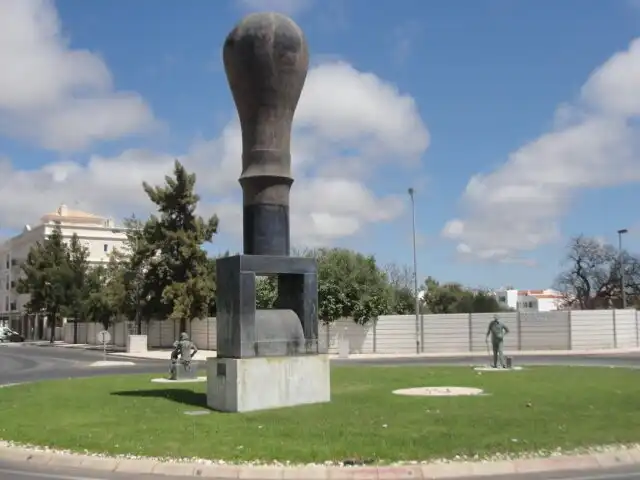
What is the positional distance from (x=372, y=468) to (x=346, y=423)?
353cm

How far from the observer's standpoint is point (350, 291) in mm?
47781

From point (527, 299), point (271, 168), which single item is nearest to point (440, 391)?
point (271, 168)

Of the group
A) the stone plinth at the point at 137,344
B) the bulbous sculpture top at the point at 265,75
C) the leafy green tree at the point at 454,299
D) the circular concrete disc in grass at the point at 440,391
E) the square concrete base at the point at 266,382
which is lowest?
the stone plinth at the point at 137,344

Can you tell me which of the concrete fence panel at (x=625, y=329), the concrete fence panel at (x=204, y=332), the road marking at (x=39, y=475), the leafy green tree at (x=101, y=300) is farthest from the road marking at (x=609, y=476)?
the leafy green tree at (x=101, y=300)

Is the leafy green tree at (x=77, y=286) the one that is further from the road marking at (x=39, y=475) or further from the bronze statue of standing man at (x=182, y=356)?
the road marking at (x=39, y=475)

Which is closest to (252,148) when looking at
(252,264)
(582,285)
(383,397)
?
(252,264)

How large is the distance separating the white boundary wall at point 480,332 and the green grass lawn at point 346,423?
86.4 feet

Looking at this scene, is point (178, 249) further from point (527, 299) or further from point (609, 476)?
point (527, 299)

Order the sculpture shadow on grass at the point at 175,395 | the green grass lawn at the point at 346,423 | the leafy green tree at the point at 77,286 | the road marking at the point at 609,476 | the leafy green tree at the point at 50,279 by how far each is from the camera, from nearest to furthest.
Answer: the road marking at the point at 609,476
the green grass lawn at the point at 346,423
the sculpture shadow on grass at the point at 175,395
the leafy green tree at the point at 77,286
the leafy green tree at the point at 50,279

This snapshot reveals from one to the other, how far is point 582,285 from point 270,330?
72749mm

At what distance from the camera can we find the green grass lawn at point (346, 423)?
1053 centimetres

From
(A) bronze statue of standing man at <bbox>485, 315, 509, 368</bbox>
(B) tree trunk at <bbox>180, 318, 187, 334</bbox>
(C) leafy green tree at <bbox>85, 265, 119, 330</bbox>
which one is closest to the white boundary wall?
(B) tree trunk at <bbox>180, 318, 187, 334</bbox>

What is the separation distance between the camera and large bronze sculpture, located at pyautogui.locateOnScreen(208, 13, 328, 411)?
636 inches

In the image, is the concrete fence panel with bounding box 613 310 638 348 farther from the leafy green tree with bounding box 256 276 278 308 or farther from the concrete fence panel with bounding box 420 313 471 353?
the leafy green tree with bounding box 256 276 278 308
